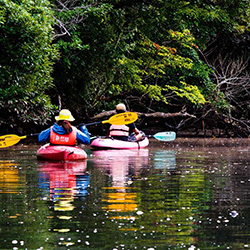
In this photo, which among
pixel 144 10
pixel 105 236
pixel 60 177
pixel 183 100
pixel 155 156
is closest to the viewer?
pixel 105 236

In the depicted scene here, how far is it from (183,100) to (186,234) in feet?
71.7

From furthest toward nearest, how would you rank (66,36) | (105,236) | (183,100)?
(183,100) < (66,36) < (105,236)

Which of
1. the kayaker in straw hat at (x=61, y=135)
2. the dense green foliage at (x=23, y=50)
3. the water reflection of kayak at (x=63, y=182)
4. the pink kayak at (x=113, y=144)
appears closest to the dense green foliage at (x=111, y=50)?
the dense green foliage at (x=23, y=50)

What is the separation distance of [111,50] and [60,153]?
822 cm

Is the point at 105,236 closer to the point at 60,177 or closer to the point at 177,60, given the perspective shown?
the point at 60,177

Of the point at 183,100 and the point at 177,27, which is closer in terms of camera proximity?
the point at 177,27

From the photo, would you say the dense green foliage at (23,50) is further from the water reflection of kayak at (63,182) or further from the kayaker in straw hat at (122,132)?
the water reflection of kayak at (63,182)

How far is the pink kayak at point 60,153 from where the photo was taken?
13820 millimetres

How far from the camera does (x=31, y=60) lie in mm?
16531

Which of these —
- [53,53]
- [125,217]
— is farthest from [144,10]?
[125,217]

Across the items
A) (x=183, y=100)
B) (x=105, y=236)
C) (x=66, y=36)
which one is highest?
(x=66, y=36)

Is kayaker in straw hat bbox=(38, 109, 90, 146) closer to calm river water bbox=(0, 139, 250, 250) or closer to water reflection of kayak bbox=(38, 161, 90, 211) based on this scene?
water reflection of kayak bbox=(38, 161, 90, 211)

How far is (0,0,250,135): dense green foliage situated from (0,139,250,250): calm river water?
14.7 feet

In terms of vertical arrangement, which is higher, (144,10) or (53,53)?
(144,10)
